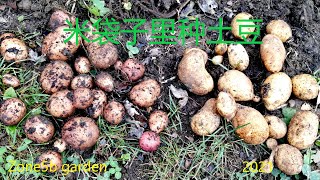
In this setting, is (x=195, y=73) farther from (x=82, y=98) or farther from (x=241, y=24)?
(x=82, y=98)

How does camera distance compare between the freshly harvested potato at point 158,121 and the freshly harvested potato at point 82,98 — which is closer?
the freshly harvested potato at point 82,98

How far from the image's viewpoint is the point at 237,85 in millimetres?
3350

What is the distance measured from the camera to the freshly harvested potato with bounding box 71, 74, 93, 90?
3291mm

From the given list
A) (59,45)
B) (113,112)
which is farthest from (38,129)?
(59,45)

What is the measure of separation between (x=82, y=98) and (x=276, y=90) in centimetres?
156

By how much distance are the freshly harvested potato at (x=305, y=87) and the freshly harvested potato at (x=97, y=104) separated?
161 centimetres

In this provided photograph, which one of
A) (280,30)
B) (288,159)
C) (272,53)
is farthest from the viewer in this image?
(280,30)

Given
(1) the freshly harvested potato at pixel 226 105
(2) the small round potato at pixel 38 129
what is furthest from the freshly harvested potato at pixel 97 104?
(1) the freshly harvested potato at pixel 226 105

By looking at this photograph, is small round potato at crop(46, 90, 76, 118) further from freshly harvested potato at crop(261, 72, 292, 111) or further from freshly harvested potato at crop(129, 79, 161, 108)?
freshly harvested potato at crop(261, 72, 292, 111)

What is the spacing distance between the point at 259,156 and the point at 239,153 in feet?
0.55

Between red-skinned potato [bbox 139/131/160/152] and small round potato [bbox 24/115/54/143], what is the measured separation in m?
0.71

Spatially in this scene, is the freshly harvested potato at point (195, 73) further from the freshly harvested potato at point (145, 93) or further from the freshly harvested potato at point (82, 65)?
the freshly harvested potato at point (82, 65)

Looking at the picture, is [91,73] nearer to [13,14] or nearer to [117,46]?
[117,46]

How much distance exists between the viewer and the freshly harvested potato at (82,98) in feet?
10.4
